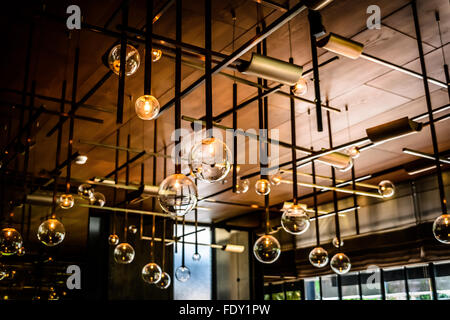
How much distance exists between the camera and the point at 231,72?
250 inches

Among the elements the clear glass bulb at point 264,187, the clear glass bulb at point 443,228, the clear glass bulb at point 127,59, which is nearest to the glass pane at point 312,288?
the clear glass bulb at point 264,187

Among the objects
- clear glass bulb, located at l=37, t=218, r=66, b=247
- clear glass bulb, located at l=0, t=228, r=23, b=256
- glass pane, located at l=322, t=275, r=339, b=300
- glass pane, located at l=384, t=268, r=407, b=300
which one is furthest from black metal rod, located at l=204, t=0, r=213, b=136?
glass pane, located at l=322, t=275, r=339, b=300

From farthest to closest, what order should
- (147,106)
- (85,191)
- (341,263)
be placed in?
1. (85,191)
2. (341,263)
3. (147,106)

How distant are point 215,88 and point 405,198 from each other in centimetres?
632

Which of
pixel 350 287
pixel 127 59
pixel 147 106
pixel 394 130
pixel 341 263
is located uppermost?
pixel 127 59

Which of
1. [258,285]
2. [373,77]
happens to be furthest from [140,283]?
[373,77]

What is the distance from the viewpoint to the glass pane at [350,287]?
12.0 meters

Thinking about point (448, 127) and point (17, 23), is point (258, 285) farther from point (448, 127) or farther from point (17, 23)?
point (17, 23)

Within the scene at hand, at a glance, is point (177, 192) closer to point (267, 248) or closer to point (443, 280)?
point (267, 248)

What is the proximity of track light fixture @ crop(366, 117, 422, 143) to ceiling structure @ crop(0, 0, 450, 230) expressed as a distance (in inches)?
54.5

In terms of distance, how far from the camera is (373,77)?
20.5 feet

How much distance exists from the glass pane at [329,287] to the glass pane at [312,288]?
0.22 m

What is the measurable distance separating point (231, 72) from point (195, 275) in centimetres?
962

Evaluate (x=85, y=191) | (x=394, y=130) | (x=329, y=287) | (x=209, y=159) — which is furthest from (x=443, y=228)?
(x=329, y=287)
